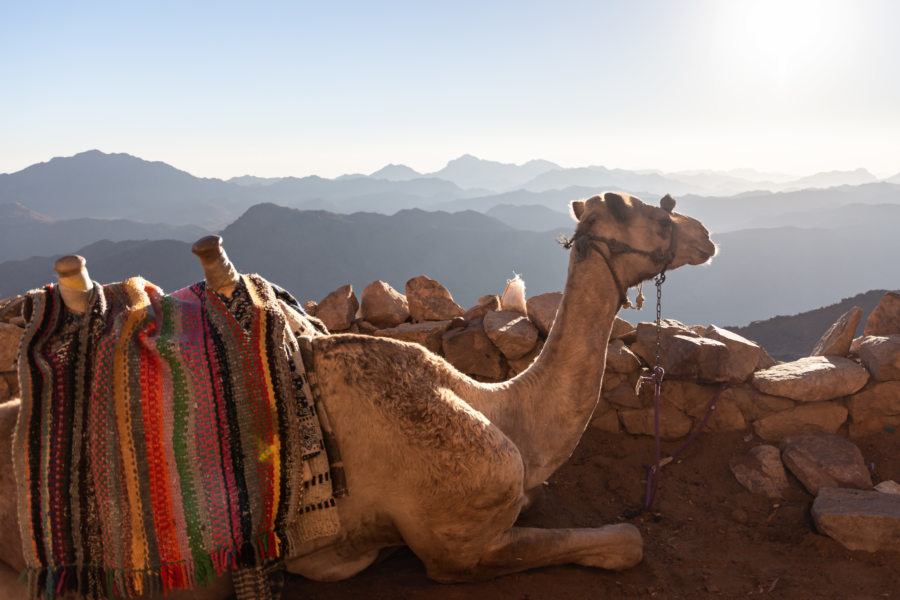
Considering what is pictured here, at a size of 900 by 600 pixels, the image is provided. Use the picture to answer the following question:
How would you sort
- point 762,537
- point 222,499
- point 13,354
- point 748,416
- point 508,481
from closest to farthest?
point 222,499 < point 508,481 < point 762,537 < point 748,416 < point 13,354

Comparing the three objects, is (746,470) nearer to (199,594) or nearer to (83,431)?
(199,594)

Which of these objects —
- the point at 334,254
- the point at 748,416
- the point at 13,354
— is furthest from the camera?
the point at 334,254

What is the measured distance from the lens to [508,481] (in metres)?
2.56

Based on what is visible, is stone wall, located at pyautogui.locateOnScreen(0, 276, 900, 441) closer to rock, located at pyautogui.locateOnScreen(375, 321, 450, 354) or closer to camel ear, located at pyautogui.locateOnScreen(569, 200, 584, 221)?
rock, located at pyautogui.locateOnScreen(375, 321, 450, 354)

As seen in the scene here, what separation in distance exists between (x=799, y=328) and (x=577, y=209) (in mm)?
21082

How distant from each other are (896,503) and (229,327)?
156 inches

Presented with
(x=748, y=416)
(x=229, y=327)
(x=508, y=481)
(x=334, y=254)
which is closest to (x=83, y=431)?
(x=229, y=327)

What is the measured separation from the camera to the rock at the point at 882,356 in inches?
176

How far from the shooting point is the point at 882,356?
4.50 metres

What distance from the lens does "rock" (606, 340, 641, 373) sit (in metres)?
4.80

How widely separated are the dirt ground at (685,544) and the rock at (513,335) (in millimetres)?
917

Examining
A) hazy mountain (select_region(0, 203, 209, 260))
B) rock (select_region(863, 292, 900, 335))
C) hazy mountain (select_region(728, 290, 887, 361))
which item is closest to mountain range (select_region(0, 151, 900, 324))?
hazy mountain (select_region(0, 203, 209, 260))

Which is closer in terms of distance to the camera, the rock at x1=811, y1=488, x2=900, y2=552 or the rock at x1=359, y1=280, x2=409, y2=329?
the rock at x1=811, y1=488, x2=900, y2=552

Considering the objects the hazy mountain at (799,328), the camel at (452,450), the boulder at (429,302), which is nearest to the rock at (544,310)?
the boulder at (429,302)
